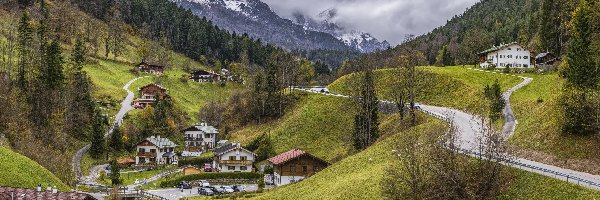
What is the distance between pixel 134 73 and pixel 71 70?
1497 inches

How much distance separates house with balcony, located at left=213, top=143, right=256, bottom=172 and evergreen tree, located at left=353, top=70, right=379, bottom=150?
67.4ft

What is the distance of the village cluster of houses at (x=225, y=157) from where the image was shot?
84.6 metres

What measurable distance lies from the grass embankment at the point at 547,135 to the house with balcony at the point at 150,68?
387 ft

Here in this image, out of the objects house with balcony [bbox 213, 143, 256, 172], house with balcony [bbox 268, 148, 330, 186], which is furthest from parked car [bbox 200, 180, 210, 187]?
house with balcony [bbox 268, 148, 330, 186]

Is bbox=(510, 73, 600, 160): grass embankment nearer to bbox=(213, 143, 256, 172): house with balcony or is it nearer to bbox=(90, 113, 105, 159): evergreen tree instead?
bbox=(213, 143, 256, 172): house with balcony

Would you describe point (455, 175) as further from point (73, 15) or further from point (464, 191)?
point (73, 15)

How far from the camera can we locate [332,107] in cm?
11519

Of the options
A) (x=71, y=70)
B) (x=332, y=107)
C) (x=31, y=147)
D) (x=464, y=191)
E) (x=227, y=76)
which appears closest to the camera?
(x=464, y=191)

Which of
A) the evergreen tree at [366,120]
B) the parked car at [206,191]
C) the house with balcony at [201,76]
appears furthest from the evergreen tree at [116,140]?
the house with balcony at [201,76]

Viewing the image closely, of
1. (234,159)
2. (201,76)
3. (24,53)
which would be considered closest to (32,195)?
(234,159)

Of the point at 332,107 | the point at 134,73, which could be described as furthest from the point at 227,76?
the point at 332,107

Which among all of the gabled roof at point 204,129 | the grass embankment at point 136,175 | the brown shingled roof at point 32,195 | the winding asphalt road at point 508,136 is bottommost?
the grass embankment at point 136,175

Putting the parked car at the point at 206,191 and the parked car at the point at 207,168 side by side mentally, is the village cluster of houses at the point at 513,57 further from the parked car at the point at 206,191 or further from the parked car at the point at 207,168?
the parked car at the point at 206,191

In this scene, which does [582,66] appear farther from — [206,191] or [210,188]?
[210,188]
